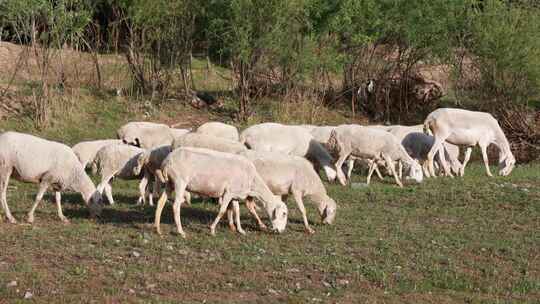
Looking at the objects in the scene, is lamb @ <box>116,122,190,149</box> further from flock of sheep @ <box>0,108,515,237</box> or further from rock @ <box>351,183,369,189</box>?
rock @ <box>351,183,369,189</box>

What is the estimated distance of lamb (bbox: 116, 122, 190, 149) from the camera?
19047mm

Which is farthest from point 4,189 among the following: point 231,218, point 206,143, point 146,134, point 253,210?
point 146,134

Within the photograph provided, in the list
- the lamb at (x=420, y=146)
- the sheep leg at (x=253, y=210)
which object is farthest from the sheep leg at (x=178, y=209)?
the lamb at (x=420, y=146)

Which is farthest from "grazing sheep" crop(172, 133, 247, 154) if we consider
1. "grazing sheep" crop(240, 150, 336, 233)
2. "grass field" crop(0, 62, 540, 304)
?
"grazing sheep" crop(240, 150, 336, 233)

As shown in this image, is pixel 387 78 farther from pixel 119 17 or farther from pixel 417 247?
pixel 417 247

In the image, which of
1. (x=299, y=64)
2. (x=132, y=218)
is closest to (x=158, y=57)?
(x=299, y=64)

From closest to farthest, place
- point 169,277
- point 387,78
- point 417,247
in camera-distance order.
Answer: point 169,277 < point 417,247 < point 387,78

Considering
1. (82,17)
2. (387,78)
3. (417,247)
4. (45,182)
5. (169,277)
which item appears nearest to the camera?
(169,277)

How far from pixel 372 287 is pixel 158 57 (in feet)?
64.8

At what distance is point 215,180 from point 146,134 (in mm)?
6967

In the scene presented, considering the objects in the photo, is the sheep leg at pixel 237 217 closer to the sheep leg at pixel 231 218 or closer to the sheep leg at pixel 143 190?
the sheep leg at pixel 231 218

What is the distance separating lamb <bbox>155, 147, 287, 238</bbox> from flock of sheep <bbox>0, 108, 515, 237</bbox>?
0.05 feet

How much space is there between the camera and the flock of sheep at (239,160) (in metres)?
12.7

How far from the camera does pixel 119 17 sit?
29297 mm
